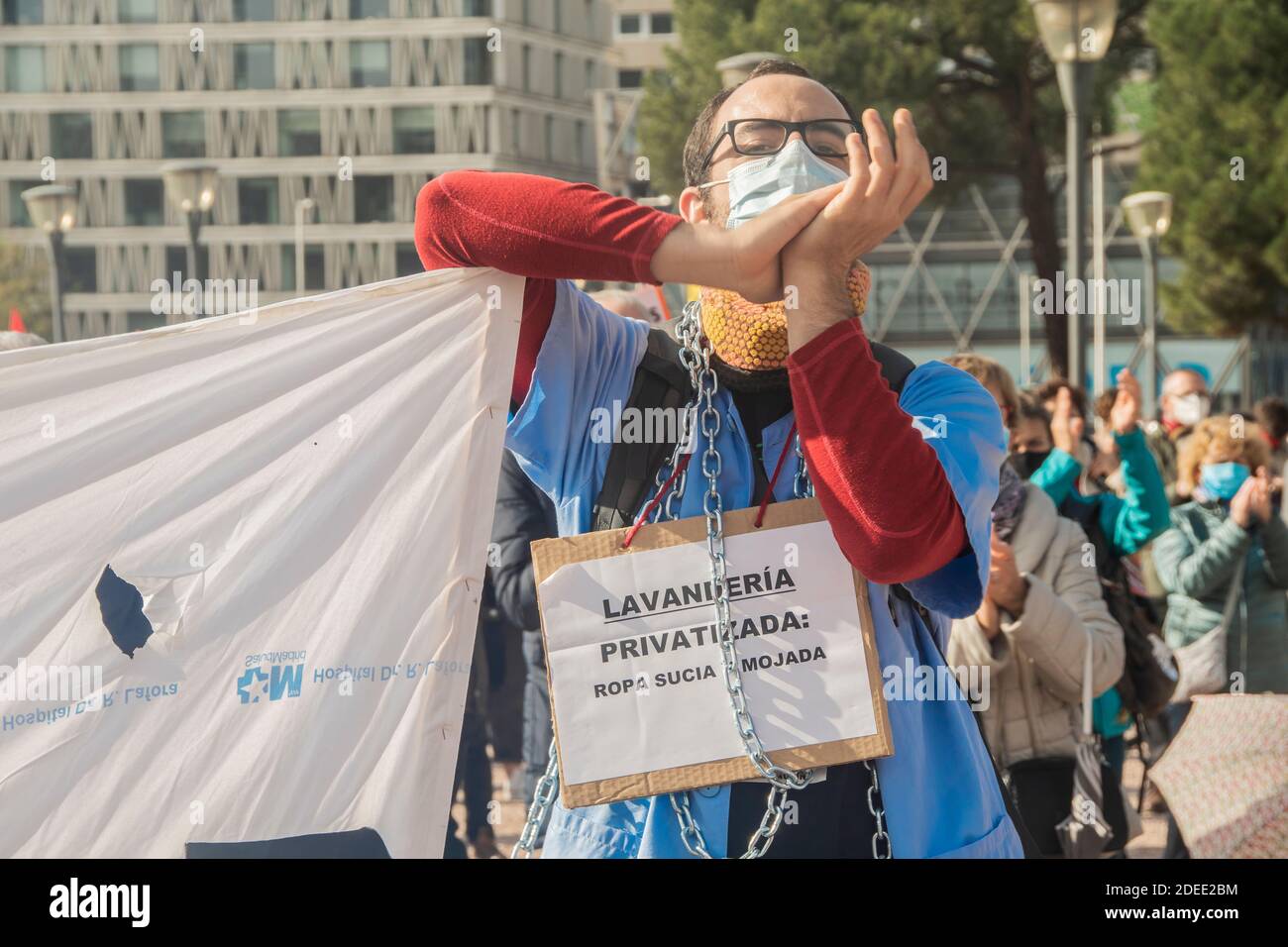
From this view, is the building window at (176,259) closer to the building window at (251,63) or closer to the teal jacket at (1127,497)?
the building window at (251,63)

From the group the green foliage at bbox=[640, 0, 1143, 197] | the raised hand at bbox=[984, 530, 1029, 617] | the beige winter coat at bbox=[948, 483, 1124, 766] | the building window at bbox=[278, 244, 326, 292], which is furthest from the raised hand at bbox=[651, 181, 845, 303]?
the building window at bbox=[278, 244, 326, 292]

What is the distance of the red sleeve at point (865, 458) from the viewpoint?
2172 millimetres

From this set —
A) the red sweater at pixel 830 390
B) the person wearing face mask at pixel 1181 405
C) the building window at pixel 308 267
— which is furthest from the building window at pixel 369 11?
the red sweater at pixel 830 390

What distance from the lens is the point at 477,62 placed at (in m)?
67.3

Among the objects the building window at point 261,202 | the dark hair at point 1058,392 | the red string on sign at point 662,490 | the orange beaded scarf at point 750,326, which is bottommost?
the dark hair at point 1058,392

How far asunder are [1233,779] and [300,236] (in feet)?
216

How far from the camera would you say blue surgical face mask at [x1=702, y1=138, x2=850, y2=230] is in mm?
2438

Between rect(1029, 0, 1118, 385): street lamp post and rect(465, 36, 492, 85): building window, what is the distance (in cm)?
5947

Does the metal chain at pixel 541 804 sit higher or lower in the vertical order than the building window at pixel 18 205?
lower

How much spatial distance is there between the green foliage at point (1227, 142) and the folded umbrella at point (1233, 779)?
21.8 meters

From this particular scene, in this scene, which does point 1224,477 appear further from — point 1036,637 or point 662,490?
point 662,490

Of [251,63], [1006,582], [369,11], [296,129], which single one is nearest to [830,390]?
[1006,582]
